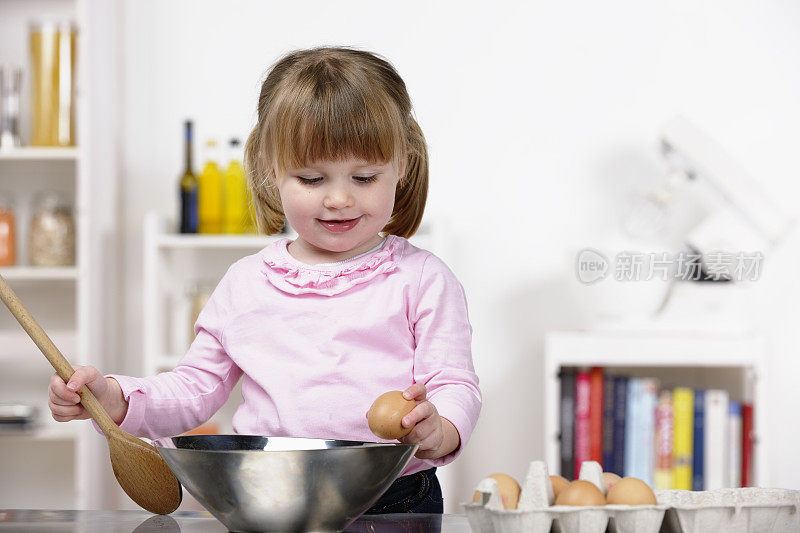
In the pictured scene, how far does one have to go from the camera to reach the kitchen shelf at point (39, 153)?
2.48m

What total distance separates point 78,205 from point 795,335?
2098 millimetres

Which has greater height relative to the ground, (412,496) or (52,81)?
(52,81)

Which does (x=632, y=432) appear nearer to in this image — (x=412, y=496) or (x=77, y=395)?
(x=412, y=496)

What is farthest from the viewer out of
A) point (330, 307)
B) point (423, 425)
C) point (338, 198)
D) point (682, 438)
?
point (682, 438)

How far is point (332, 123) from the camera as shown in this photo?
0.93 m

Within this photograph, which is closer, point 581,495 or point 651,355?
point 581,495

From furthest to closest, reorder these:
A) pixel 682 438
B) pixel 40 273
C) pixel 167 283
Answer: pixel 167 283 < pixel 40 273 < pixel 682 438

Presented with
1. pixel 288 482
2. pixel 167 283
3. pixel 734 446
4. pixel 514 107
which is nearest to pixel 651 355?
pixel 734 446

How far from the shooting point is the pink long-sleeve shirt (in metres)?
0.98

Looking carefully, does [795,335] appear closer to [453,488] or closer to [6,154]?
[453,488]

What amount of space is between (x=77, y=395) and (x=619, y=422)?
1766 millimetres

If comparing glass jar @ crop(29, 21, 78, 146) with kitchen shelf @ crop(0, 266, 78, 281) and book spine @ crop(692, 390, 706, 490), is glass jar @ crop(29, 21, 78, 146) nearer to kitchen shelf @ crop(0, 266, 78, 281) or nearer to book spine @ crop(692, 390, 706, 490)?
kitchen shelf @ crop(0, 266, 78, 281)

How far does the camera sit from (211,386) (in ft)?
3.50

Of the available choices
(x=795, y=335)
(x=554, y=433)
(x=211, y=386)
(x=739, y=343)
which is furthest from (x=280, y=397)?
(x=795, y=335)
